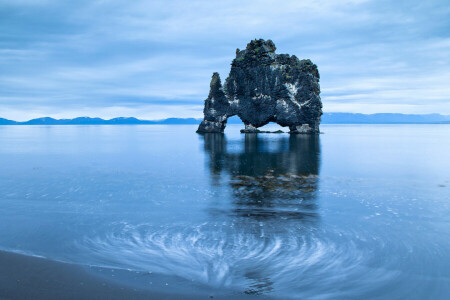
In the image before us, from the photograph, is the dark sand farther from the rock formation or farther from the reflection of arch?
the rock formation

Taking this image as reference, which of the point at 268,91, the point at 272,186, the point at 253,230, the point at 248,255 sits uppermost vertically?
the point at 268,91

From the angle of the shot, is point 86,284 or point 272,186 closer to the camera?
point 86,284

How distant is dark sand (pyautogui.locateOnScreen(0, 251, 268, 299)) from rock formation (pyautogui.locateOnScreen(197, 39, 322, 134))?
285 ft

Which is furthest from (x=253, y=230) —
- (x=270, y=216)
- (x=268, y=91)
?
(x=268, y=91)

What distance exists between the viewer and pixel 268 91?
304 ft

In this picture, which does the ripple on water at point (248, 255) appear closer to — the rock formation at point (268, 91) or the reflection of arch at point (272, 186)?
the reflection of arch at point (272, 186)

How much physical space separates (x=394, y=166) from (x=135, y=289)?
100 feet

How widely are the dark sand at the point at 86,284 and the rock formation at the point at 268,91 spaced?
3422 inches

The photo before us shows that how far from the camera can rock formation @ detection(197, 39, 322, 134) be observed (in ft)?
298

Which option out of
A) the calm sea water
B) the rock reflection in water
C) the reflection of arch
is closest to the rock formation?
the reflection of arch

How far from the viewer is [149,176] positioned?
81.0 ft

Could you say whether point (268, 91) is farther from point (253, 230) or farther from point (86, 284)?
point (86, 284)

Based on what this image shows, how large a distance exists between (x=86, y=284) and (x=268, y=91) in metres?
88.9

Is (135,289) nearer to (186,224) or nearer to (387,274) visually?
A: (186,224)
